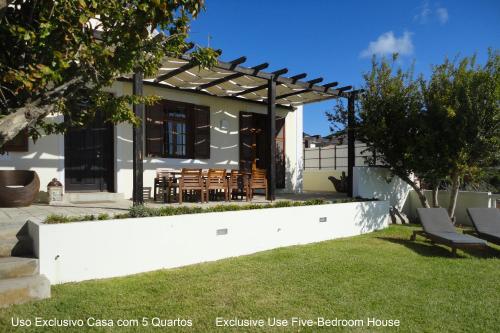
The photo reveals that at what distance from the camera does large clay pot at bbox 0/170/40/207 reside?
6180mm

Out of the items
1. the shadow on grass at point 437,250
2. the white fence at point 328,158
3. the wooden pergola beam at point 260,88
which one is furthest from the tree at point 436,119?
the white fence at point 328,158

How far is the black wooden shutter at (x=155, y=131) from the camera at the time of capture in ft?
30.2

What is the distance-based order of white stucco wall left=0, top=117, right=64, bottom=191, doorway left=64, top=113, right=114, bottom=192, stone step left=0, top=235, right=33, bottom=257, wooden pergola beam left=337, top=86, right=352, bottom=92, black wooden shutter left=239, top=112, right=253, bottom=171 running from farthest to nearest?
black wooden shutter left=239, top=112, right=253, bottom=171 → wooden pergola beam left=337, top=86, right=352, bottom=92 → doorway left=64, top=113, right=114, bottom=192 → white stucco wall left=0, top=117, right=64, bottom=191 → stone step left=0, top=235, right=33, bottom=257

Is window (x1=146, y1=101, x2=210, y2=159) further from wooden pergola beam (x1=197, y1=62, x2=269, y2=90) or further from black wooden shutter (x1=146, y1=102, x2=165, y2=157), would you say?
wooden pergola beam (x1=197, y1=62, x2=269, y2=90)

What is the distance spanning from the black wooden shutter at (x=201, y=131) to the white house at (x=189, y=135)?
0.09 feet

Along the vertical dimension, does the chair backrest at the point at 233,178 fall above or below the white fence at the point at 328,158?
below

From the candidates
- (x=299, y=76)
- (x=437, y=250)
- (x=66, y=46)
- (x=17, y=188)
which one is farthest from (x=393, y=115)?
(x=17, y=188)

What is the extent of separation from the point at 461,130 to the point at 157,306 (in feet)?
26.1

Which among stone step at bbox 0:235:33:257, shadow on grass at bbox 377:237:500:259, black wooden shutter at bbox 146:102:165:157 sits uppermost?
black wooden shutter at bbox 146:102:165:157

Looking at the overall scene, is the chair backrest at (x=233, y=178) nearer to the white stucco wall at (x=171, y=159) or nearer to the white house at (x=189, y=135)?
the white house at (x=189, y=135)

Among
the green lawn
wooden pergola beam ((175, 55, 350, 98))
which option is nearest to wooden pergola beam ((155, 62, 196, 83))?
wooden pergola beam ((175, 55, 350, 98))

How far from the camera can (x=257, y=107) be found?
11711mm

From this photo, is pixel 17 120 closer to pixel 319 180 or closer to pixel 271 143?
pixel 271 143

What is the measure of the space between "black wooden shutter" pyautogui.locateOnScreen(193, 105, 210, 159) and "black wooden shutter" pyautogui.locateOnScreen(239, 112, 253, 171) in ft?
4.23
